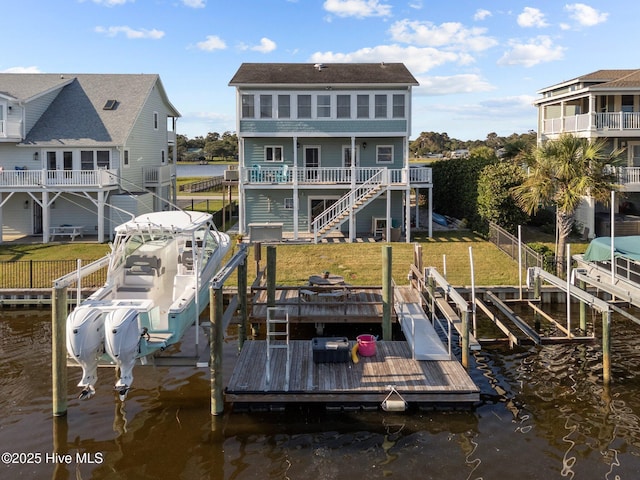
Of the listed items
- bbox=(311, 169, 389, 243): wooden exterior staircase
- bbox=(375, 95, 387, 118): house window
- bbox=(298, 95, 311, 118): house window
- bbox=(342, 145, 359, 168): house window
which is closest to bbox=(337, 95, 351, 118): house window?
bbox=(375, 95, 387, 118): house window

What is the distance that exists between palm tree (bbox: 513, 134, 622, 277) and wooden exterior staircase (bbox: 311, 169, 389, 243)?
27.8 feet

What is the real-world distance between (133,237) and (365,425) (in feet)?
25.8

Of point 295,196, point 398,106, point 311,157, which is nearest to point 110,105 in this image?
point 311,157

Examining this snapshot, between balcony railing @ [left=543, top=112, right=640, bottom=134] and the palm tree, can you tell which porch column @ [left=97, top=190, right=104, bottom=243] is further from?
balcony railing @ [left=543, top=112, right=640, bottom=134]

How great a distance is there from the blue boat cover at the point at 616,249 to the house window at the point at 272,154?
18492mm

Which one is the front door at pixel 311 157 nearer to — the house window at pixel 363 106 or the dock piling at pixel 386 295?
the house window at pixel 363 106

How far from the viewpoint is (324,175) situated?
3030 cm

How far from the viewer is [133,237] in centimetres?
1520

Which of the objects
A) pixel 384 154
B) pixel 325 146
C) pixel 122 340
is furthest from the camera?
pixel 384 154

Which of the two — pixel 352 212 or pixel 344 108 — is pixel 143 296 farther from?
pixel 344 108

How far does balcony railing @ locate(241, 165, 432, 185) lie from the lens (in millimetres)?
29672

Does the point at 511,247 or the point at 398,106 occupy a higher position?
the point at 398,106

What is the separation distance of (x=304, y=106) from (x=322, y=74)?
2.15 metres

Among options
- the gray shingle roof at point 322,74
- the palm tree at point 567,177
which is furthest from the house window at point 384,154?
the palm tree at point 567,177
